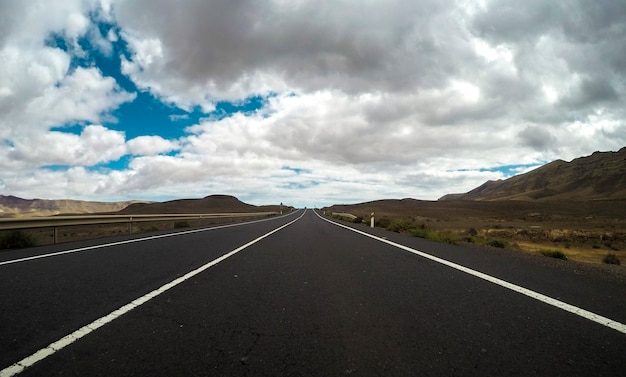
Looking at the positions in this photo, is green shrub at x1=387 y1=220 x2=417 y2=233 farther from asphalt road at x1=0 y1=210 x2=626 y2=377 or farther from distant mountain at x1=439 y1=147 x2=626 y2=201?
distant mountain at x1=439 y1=147 x2=626 y2=201

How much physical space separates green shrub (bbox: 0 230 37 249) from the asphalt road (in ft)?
22.2

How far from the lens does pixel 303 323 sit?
358 centimetres

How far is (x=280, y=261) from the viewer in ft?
25.5

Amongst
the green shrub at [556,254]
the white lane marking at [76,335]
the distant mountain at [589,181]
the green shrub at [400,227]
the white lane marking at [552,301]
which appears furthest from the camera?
the distant mountain at [589,181]

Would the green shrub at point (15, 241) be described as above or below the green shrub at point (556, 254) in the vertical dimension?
above

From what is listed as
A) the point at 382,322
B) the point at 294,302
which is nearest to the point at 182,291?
the point at 294,302

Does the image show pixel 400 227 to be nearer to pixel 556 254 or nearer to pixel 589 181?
pixel 556 254

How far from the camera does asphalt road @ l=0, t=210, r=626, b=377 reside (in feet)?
8.61

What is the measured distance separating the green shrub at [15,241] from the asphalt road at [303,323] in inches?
267

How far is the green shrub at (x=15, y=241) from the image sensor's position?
11.8 meters

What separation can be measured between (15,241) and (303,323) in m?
13.1

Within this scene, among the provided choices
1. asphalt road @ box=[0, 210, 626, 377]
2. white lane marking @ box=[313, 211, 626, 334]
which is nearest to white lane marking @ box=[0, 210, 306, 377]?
asphalt road @ box=[0, 210, 626, 377]

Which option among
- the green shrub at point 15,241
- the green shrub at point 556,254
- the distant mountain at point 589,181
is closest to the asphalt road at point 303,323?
the green shrub at point 556,254

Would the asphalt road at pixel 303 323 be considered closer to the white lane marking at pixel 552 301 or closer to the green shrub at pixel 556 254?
the white lane marking at pixel 552 301
